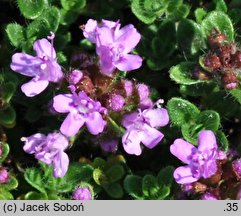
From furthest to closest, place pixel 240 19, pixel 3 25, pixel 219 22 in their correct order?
pixel 3 25, pixel 240 19, pixel 219 22

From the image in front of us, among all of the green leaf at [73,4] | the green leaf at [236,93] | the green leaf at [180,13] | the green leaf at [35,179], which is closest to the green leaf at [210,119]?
the green leaf at [236,93]

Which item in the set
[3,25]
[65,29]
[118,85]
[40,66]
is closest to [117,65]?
[118,85]

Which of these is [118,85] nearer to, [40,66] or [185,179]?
[40,66]

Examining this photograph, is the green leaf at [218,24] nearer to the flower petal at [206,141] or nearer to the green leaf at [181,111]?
the green leaf at [181,111]

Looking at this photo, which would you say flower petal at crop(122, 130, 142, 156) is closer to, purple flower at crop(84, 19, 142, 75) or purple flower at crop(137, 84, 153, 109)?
purple flower at crop(137, 84, 153, 109)

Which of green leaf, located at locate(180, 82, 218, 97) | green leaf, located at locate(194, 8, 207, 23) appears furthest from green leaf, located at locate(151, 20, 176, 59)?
green leaf, located at locate(180, 82, 218, 97)
